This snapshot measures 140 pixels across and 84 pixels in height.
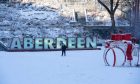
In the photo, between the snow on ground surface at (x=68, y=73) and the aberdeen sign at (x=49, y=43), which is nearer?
the snow on ground surface at (x=68, y=73)

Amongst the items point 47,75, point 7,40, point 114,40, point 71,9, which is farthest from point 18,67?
point 71,9

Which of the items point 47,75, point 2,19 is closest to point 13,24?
point 2,19

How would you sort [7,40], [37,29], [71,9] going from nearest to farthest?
[7,40] < [37,29] < [71,9]

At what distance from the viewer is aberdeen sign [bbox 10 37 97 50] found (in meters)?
32.8

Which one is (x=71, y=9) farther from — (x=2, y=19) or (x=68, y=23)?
(x=2, y=19)

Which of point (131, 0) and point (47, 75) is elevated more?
point (131, 0)

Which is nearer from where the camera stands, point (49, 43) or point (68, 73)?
point (68, 73)

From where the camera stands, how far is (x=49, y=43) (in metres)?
33.3

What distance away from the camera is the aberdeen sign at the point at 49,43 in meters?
32.8

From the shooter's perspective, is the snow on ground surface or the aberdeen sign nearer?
the snow on ground surface

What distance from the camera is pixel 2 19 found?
3981 centimetres

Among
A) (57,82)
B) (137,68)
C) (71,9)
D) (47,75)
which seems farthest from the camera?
(71,9)

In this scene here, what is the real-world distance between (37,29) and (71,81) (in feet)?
77.2

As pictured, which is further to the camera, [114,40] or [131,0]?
[131,0]
